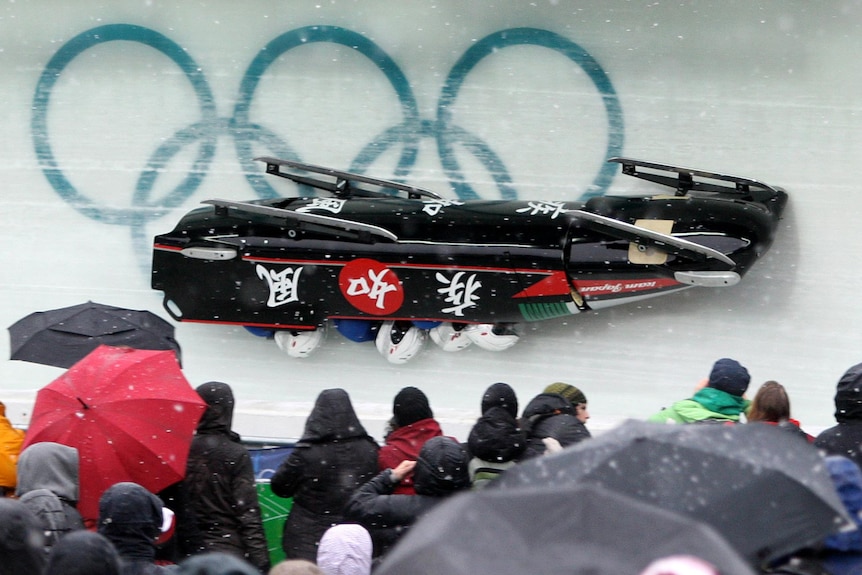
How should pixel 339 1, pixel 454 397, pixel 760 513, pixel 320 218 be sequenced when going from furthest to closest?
pixel 339 1
pixel 454 397
pixel 320 218
pixel 760 513

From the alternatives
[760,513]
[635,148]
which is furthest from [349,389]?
[760,513]

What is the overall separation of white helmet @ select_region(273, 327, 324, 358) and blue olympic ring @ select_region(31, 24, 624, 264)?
35.0 inches

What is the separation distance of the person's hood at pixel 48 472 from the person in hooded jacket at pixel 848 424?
2.05 m

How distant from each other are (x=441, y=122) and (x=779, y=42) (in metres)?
1.89

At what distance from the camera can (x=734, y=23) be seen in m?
6.29

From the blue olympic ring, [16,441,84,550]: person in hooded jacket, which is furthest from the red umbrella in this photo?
the blue olympic ring

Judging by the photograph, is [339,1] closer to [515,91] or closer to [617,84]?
[515,91]

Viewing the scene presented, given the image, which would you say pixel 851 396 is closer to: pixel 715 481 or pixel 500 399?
pixel 500 399

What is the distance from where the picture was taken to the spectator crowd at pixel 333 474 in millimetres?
2824

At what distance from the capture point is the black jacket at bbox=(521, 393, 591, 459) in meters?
3.52

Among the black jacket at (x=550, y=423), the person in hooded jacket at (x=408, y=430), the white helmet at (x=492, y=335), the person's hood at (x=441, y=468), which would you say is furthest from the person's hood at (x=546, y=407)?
the white helmet at (x=492, y=335)

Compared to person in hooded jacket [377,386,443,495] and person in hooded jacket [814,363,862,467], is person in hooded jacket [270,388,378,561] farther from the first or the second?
person in hooded jacket [814,363,862,467]

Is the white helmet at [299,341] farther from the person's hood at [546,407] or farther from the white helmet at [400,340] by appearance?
the person's hood at [546,407]

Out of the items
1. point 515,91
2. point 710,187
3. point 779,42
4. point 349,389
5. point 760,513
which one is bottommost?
point 349,389
